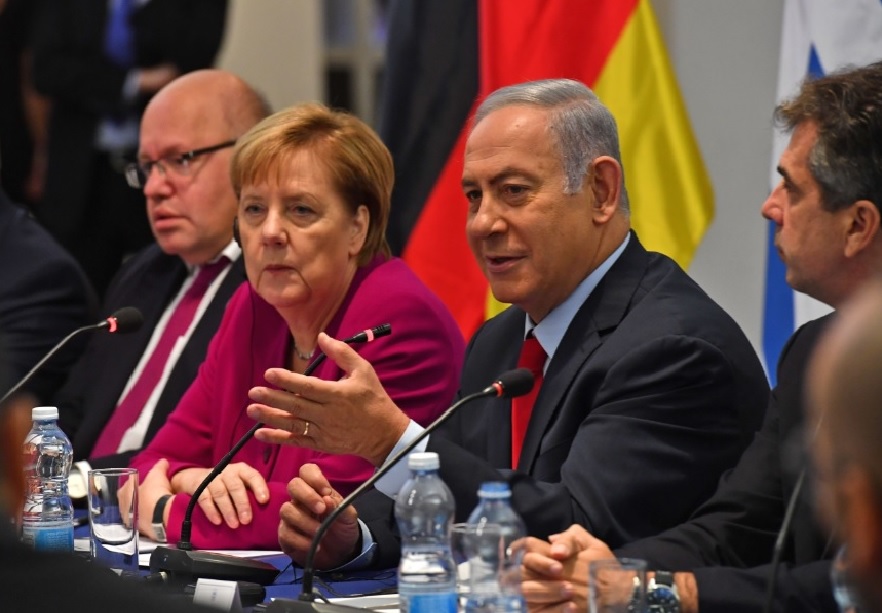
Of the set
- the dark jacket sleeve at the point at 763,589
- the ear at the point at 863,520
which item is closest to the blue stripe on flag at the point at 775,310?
the dark jacket sleeve at the point at 763,589

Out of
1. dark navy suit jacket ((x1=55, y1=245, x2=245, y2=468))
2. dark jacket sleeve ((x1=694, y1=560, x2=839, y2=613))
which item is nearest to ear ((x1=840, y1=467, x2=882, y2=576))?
dark jacket sleeve ((x1=694, y1=560, x2=839, y2=613))

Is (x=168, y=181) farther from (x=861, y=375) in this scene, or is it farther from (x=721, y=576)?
(x=861, y=375)

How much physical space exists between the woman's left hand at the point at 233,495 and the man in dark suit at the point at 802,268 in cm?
90

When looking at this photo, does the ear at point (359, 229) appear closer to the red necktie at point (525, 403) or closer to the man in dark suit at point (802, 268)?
the red necktie at point (525, 403)

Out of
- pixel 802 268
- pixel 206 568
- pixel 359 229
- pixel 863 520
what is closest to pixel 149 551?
pixel 206 568

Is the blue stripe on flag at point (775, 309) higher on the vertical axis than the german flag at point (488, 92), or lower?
lower

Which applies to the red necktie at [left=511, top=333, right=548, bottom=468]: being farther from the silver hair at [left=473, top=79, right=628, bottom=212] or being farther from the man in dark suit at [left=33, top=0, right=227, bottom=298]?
the man in dark suit at [left=33, top=0, right=227, bottom=298]

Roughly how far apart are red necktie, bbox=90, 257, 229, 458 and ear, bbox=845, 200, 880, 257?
2264mm

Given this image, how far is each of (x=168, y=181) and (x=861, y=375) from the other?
3370 mm

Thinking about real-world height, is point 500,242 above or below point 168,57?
below

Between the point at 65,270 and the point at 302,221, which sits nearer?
the point at 302,221

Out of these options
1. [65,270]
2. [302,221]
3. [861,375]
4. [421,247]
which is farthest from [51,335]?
[861,375]

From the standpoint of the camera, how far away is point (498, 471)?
2.76 metres

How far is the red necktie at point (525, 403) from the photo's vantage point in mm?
3117
